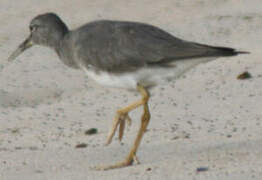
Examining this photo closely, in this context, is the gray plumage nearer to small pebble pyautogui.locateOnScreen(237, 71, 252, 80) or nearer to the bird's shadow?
the bird's shadow

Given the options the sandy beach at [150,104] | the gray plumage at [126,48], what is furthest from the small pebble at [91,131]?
the gray plumage at [126,48]

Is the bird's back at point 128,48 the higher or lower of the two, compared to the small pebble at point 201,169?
higher

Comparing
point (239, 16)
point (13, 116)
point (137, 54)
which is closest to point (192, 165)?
point (137, 54)

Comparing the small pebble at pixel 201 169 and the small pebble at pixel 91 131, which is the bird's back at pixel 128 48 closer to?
the small pebble at pixel 201 169

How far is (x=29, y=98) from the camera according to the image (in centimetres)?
1157

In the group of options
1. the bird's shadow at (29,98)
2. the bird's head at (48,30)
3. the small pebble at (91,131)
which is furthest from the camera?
the bird's shadow at (29,98)

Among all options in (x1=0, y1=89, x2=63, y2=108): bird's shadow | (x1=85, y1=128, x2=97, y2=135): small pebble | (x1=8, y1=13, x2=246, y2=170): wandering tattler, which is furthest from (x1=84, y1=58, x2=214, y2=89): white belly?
(x1=0, y1=89, x2=63, y2=108): bird's shadow

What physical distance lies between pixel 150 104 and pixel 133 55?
2.88 meters

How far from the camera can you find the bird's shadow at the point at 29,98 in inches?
445

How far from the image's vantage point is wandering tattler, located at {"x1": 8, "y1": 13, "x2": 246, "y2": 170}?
807 centimetres

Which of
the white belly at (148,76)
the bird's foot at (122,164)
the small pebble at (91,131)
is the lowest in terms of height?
the small pebble at (91,131)

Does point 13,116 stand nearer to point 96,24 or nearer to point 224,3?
point 96,24

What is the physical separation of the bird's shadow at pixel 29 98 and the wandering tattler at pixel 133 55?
2994mm

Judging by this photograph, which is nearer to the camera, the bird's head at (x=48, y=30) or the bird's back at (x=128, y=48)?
the bird's back at (x=128, y=48)
